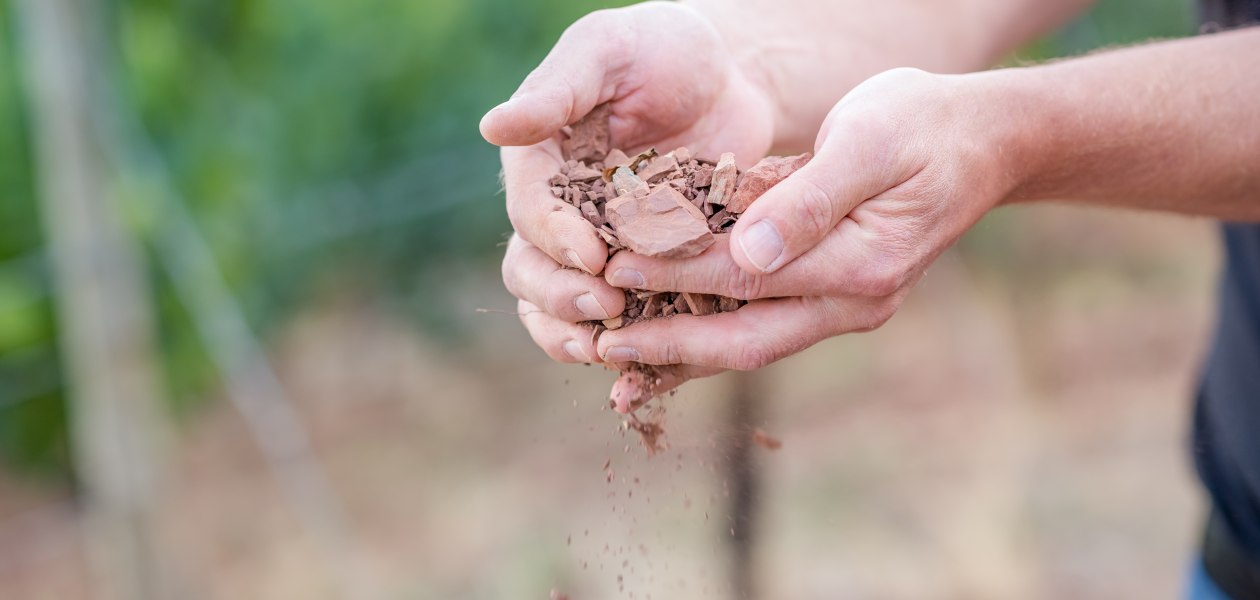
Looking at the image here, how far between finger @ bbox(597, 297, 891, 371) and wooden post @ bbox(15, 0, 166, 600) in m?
1.81

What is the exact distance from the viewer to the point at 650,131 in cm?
125

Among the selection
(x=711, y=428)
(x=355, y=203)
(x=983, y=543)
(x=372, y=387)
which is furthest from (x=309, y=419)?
(x=711, y=428)

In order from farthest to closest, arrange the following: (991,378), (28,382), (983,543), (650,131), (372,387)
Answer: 1. (372,387)
2. (991,378)
3. (28,382)
4. (983,543)
5. (650,131)

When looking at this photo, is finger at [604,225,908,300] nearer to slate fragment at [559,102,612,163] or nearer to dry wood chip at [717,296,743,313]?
dry wood chip at [717,296,743,313]

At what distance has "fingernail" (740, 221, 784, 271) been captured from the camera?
36.2 inches

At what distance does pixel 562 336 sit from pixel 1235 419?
1.09 meters

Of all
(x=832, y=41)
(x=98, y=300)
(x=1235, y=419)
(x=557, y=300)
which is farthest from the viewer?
(x=98, y=300)

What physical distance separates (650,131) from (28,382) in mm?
3190

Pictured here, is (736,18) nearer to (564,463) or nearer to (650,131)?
(650,131)

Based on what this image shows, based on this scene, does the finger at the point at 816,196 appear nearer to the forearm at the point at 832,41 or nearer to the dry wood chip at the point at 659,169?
the dry wood chip at the point at 659,169

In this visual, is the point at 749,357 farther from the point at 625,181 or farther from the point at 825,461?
the point at 825,461

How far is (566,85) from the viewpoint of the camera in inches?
42.2

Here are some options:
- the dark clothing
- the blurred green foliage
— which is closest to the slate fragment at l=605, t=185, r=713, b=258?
the dark clothing

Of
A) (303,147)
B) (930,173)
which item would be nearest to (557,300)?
(930,173)
